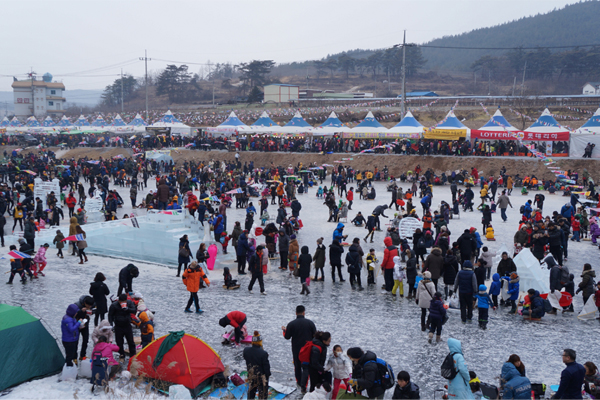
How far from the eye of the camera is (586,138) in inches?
1142

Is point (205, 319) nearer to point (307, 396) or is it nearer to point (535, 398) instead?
point (307, 396)

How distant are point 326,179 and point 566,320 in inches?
919

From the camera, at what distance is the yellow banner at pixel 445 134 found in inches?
1224

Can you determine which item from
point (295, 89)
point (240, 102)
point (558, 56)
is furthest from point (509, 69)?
point (240, 102)

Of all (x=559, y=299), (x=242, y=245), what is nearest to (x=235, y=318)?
(x=242, y=245)

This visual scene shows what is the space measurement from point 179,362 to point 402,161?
28444 mm

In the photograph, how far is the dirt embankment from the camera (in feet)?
94.5

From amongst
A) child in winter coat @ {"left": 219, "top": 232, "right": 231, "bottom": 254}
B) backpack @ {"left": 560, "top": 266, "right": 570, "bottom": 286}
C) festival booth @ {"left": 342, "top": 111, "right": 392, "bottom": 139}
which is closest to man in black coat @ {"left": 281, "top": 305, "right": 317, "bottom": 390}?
backpack @ {"left": 560, "top": 266, "right": 570, "bottom": 286}

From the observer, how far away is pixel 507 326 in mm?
9344

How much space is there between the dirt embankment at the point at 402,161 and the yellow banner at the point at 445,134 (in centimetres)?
159

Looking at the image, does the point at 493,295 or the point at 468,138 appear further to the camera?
the point at 468,138

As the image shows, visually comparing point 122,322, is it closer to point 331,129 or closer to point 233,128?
point 331,129

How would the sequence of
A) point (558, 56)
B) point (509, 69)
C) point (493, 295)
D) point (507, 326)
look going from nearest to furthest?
point (507, 326) < point (493, 295) < point (558, 56) < point (509, 69)

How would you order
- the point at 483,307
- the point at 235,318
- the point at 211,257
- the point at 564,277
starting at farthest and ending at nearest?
the point at 211,257, the point at 564,277, the point at 483,307, the point at 235,318
